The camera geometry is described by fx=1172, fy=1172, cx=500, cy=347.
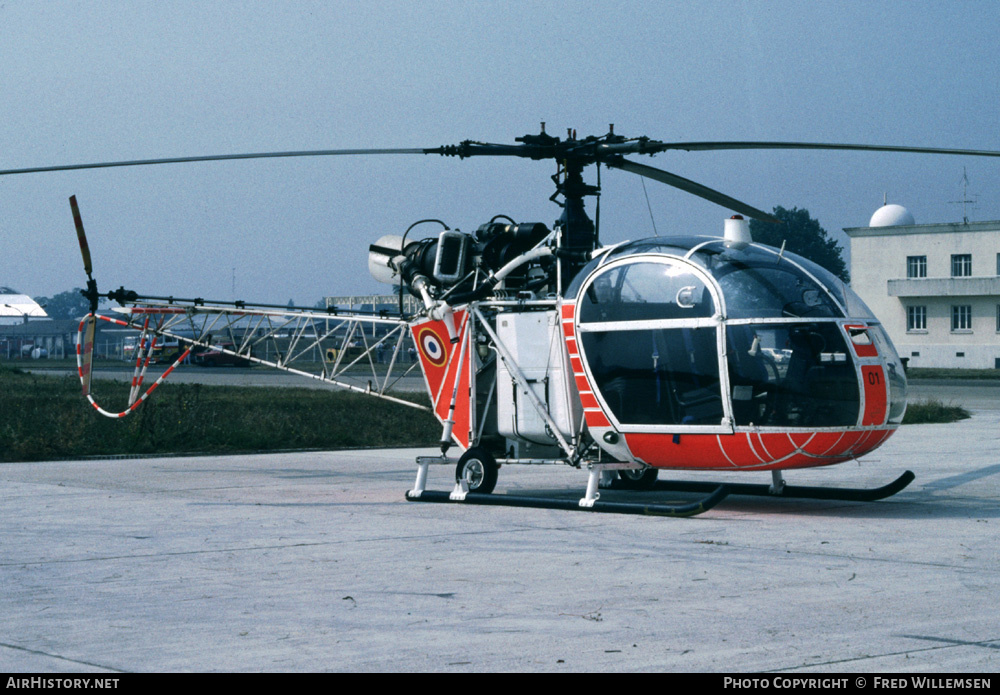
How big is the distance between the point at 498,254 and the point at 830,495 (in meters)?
4.15

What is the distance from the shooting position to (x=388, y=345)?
14.5 meters

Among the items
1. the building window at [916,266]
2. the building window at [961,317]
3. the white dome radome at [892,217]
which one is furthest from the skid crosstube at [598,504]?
the white dome radome at [892,217]

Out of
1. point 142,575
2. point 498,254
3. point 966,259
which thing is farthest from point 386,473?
point 966,259

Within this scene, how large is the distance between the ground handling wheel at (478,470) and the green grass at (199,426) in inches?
301

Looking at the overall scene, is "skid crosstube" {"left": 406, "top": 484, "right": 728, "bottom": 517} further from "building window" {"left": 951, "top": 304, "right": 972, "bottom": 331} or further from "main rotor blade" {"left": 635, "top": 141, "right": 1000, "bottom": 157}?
"building window" {"left": 951, "top": 304, "right": 972, "bottom": 331}

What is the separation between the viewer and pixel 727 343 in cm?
991

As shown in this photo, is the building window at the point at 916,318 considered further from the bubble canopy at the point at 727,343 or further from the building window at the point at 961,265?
the bubble canopy at the point at 727,343

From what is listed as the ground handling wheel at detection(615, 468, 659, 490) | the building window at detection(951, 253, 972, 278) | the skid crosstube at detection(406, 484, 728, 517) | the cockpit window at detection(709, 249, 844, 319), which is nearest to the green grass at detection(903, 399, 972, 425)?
the ground handling wheel at detection(615, 468, 659, 490)

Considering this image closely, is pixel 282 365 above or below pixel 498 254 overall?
below

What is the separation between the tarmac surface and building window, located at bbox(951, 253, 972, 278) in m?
53.8

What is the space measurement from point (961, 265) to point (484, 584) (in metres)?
61.6

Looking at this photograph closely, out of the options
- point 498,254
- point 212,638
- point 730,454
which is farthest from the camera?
point 498,254

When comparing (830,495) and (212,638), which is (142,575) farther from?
(830,495)

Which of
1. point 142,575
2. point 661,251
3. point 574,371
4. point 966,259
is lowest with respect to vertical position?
point 142,575
